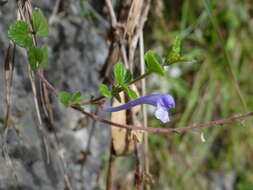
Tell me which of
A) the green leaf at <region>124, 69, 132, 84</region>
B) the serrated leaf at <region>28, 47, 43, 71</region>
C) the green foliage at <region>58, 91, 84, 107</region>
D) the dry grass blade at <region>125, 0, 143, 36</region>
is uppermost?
the dry grass blade at <region>125, 0, 143, 36</region>

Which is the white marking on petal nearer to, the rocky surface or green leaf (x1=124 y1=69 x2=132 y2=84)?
green leaf (x1=124 y1=69 x2=132 y2=84)

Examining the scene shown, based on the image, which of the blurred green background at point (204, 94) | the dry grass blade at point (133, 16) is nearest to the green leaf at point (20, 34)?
the dry grass blade at point (133, 16)

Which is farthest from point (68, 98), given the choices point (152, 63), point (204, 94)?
point (204, 94)

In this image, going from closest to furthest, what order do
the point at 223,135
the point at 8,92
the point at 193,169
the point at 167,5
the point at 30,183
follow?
the point at 8,92, the point at 30,183, the point at 167,5, the point at 193,169, the point at 223,135

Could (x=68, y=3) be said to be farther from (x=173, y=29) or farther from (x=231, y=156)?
(x=231, y=156)

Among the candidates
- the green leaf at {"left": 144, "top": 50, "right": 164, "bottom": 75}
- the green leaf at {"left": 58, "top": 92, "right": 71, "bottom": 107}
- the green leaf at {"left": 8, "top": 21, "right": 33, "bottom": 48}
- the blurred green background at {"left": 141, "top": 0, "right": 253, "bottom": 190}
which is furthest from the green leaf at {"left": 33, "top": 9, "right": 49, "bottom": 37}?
the blurred green background at {"left": 141, "top": 0, "right": 253, "bottom": 190}

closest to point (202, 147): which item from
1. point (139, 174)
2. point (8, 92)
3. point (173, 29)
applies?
point (173, 29)

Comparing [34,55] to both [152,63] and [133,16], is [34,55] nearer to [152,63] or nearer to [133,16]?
[152,63]

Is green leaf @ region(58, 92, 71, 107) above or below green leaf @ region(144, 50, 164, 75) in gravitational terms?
below
